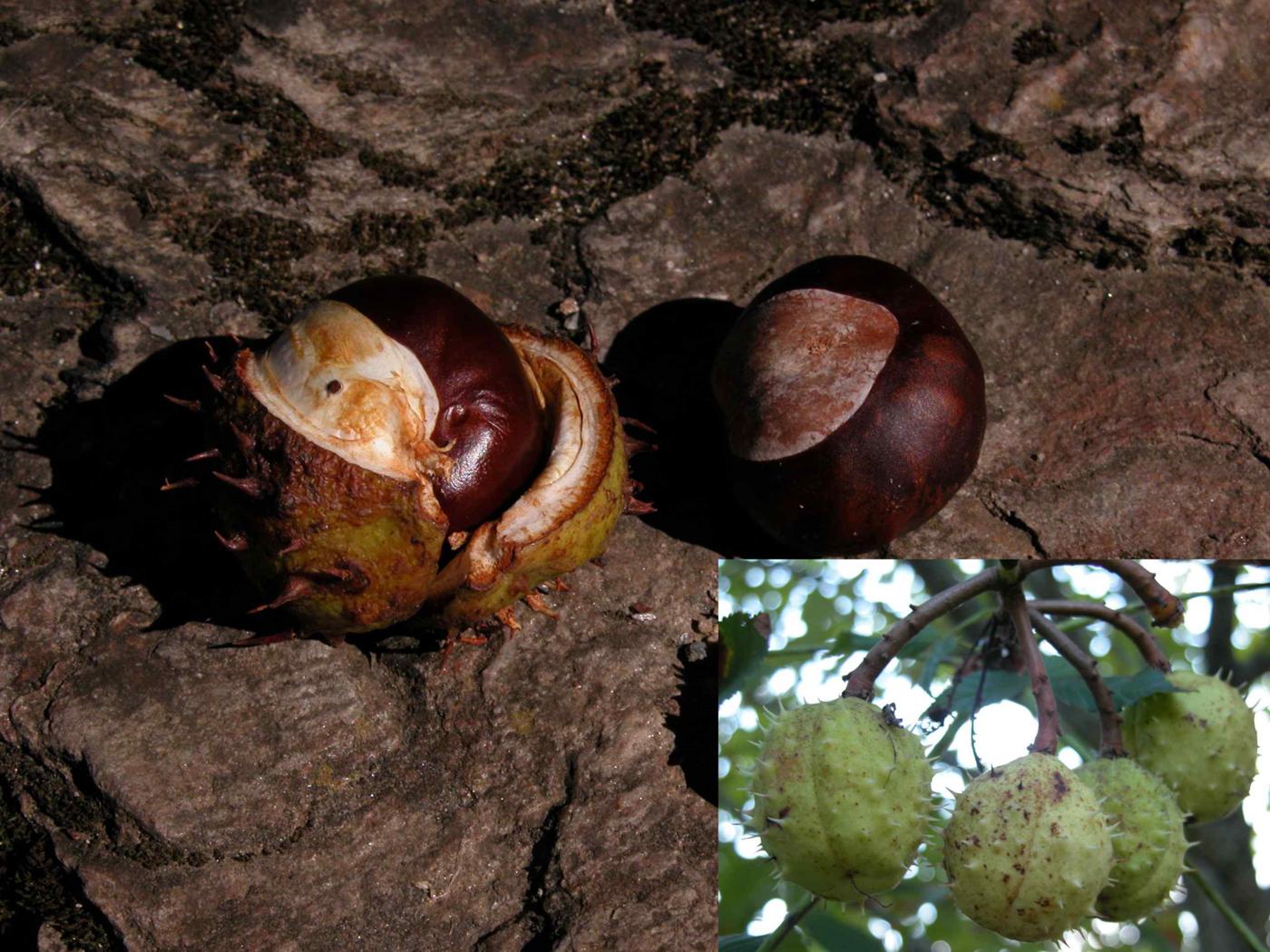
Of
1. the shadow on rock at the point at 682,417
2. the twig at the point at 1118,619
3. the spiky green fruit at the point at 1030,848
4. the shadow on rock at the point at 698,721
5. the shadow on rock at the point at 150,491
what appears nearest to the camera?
the spiky green fruit at the point at 1030,848

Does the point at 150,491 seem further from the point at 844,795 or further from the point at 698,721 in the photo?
the point at 844,795

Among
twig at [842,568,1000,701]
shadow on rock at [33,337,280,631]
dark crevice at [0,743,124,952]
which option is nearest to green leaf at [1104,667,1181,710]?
twig at [842,568,1000,701]

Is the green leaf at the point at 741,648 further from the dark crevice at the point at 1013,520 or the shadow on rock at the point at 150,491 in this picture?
the shadow on rock at the point at 150,491

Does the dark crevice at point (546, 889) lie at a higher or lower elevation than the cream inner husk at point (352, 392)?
lower

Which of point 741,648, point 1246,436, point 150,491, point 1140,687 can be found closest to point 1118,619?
point 1140,687

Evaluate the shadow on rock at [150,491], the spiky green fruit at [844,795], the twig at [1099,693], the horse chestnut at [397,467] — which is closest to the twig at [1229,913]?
the twig at [1099,693]

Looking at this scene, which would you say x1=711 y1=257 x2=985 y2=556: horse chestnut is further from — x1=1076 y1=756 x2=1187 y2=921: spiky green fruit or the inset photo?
x1=1076 y1=756 x2=1187 y2=921: spiky green fruit

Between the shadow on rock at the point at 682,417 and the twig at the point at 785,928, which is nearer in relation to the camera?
the twig at the point at 785,928
